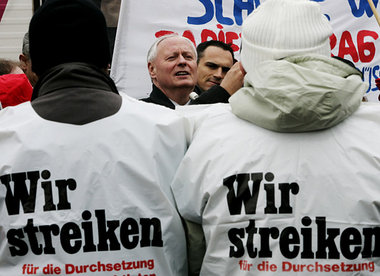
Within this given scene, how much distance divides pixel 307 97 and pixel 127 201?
705 mm

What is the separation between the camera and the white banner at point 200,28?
5.26 meters

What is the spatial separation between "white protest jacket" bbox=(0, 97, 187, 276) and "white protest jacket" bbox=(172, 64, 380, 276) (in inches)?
6.3

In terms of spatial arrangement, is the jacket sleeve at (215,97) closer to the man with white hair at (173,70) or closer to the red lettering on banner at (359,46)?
the man with white hair at (173,70)

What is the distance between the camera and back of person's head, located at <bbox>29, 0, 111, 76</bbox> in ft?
7.86

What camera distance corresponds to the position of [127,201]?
2.22 metres

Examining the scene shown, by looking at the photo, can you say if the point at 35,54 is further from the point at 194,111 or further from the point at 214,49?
the point at 214,49

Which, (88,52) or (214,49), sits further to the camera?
(214,49)

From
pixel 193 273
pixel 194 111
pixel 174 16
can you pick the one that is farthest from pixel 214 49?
pixel 193 273

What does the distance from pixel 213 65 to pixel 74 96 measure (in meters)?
2.83

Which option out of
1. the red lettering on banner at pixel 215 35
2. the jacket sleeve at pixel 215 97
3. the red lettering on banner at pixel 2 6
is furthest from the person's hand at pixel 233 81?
the red lettering on banner at pixel 2 6

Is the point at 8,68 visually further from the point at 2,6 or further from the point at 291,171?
the point at 2,6

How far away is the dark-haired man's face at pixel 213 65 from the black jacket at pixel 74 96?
268 cm

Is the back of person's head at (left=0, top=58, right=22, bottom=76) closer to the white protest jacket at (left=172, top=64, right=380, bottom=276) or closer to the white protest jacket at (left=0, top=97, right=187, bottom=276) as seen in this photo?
the white protest jacket at (left=0, top=97, right=187, bottom=276)

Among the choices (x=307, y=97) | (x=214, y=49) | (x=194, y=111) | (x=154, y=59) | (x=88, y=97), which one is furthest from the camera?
(x=214, y=49)
